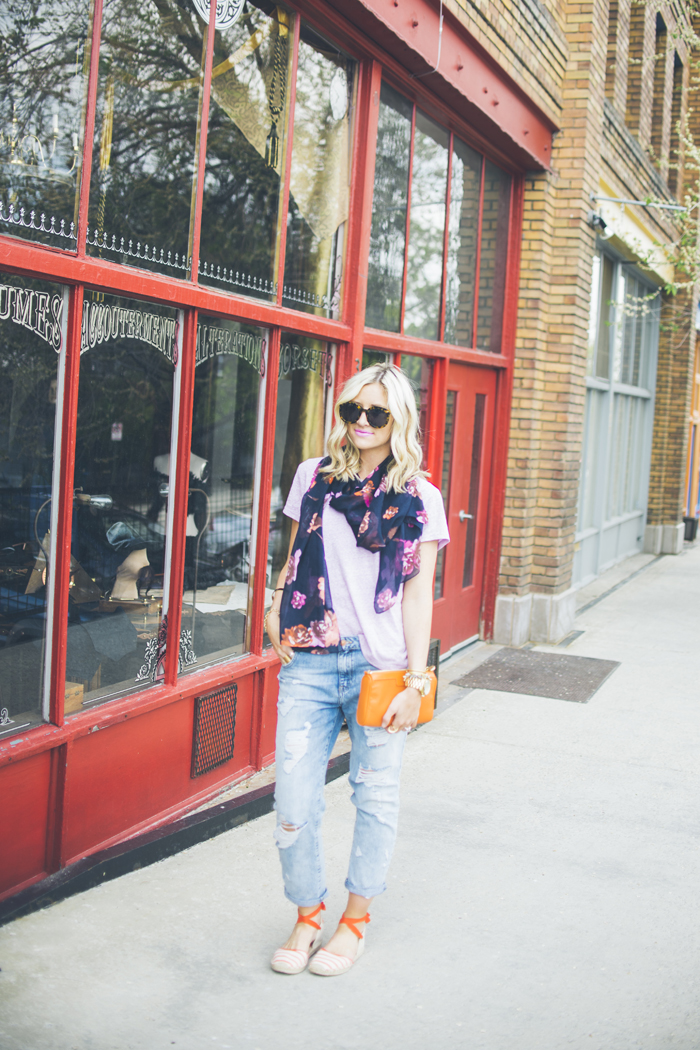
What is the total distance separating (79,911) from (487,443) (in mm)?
5567

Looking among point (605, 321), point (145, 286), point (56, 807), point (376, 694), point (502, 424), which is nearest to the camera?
point (376, 694)

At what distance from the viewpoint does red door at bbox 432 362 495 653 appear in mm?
Answer: 7660

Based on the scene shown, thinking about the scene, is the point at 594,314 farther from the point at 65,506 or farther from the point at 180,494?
the point at 65,506

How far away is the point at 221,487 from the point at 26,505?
1.30 metres

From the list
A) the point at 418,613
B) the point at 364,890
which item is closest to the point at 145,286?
the point at 418,613

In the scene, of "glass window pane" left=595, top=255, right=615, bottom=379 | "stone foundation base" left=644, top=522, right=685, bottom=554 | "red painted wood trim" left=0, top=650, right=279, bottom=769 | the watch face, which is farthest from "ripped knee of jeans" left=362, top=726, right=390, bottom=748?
"stone foundation base" left=644, top=522, right=685, bottom=554

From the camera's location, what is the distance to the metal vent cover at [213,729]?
15.2 ft

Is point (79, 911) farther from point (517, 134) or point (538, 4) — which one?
point (538, 4)

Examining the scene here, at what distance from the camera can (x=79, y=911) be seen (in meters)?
3.56

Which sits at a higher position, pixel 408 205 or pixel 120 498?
pixel 408 205

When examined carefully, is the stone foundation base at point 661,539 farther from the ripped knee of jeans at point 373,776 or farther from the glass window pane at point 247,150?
the ripped knee of jeans at point 373,776

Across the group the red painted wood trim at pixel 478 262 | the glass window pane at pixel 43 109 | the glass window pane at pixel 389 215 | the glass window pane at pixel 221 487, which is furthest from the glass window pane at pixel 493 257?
the glass window pane at pixel 43 109

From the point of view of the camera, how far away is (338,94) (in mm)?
5566

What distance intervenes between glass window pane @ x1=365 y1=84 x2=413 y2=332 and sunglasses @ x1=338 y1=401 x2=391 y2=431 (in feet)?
10.1
